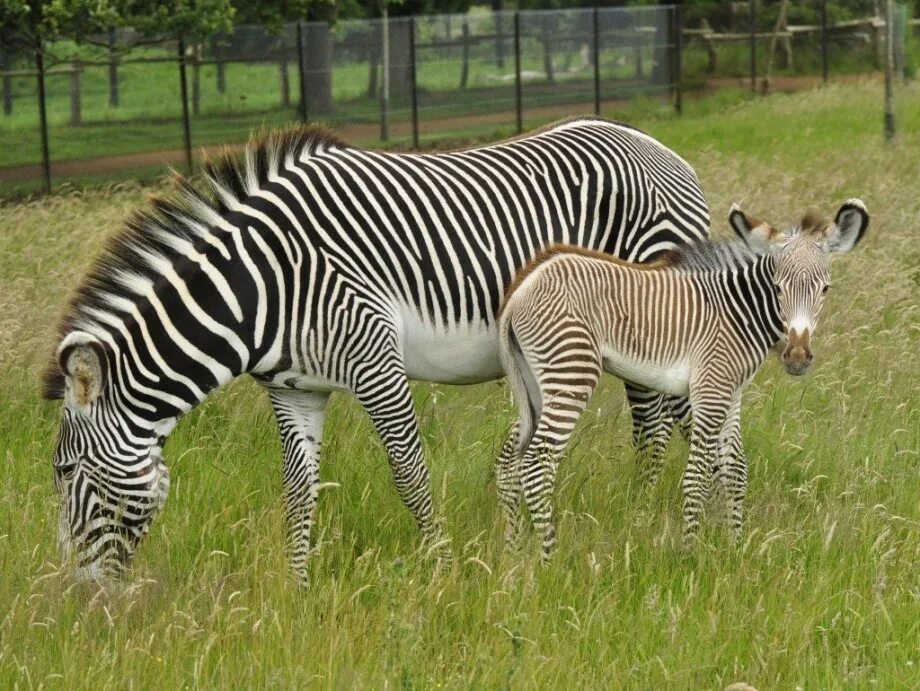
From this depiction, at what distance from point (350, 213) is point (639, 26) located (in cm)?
2682

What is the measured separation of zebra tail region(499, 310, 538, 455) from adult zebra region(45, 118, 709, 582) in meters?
0.27

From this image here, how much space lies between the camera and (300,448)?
228 inches

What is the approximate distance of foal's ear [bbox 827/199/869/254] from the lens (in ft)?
17.9

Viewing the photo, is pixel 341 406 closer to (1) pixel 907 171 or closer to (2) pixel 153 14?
(1) pixel 907 171

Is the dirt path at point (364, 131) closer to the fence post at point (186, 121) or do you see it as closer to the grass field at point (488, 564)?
the fence post at point (186, 121)

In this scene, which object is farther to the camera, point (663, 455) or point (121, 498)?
point (663, 455)

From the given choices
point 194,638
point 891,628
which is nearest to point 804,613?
point 891,628

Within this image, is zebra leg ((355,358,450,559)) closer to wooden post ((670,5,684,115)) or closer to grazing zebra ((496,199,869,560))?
grazing zebra ((496,199,869,560))

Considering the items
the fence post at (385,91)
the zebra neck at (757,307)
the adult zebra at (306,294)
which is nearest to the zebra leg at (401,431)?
the adult zebra at (306,294)

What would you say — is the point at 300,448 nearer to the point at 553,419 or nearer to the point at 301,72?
Answer: the point at 553,419

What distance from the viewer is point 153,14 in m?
18.0

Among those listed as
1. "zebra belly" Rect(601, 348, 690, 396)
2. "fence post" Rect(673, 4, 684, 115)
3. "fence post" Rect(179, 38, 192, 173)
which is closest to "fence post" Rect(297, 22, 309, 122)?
"fence post" Rect(179, 38, 192, 173)

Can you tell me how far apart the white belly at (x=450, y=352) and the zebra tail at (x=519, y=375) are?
0.66 ft

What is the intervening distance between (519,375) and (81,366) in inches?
75.6
